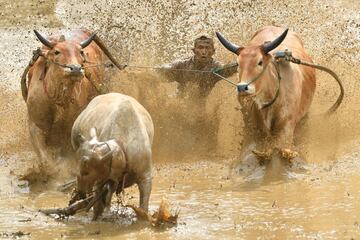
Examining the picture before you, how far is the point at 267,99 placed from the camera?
10.4 m

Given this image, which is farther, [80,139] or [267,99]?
[267,99]

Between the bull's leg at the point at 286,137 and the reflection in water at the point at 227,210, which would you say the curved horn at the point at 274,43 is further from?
the reflection in water at the point at 227,210

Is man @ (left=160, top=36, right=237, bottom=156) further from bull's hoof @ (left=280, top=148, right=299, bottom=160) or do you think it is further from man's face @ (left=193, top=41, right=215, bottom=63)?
bull's hoof @ (left=280, top=148, right=299, bottom=160)

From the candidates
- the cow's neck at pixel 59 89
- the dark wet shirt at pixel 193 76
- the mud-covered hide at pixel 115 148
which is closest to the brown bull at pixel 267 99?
the dark wet shirt at pixel 193 76

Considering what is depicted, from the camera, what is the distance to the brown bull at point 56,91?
10.1 metres

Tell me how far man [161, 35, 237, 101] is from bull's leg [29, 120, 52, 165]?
2.35m

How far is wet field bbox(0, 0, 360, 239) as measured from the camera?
809cm

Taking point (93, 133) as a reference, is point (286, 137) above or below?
below

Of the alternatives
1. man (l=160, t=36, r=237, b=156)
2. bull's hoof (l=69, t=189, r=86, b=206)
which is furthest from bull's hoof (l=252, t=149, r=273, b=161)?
bull's hoof (l=69, t=189, r=86, b=206)

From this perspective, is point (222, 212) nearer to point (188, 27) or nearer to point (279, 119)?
point (279, 119)

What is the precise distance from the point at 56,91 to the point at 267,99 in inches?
91.3

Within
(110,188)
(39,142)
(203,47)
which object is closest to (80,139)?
(110,188)

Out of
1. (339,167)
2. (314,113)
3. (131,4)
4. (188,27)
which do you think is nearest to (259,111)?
(339,167)

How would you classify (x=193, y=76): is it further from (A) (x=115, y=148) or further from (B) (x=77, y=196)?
(A) (x=115, y=148)
